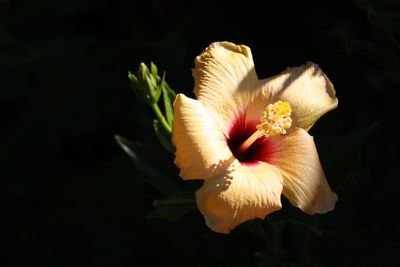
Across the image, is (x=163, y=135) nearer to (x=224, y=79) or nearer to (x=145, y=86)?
(x=145, y=86)

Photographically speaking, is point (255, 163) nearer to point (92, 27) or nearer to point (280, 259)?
point (280, 259)

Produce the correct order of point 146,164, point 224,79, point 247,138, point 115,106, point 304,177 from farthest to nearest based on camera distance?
1. point 115,106
2. point 146,164
3. point 247,138
4. point 224,79
5. point 304,177

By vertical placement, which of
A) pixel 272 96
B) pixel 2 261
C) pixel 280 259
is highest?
pixel 272 96

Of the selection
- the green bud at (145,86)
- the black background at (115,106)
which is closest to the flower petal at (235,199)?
the green bud at (145,86)

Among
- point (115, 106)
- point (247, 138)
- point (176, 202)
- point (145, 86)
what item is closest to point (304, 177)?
point (247, 138)

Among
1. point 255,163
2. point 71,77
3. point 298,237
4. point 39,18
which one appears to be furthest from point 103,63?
point 255,163

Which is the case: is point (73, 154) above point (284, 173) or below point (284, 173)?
below

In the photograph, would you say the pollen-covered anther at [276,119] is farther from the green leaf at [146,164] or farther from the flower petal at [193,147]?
the green leaf at [146,164]
